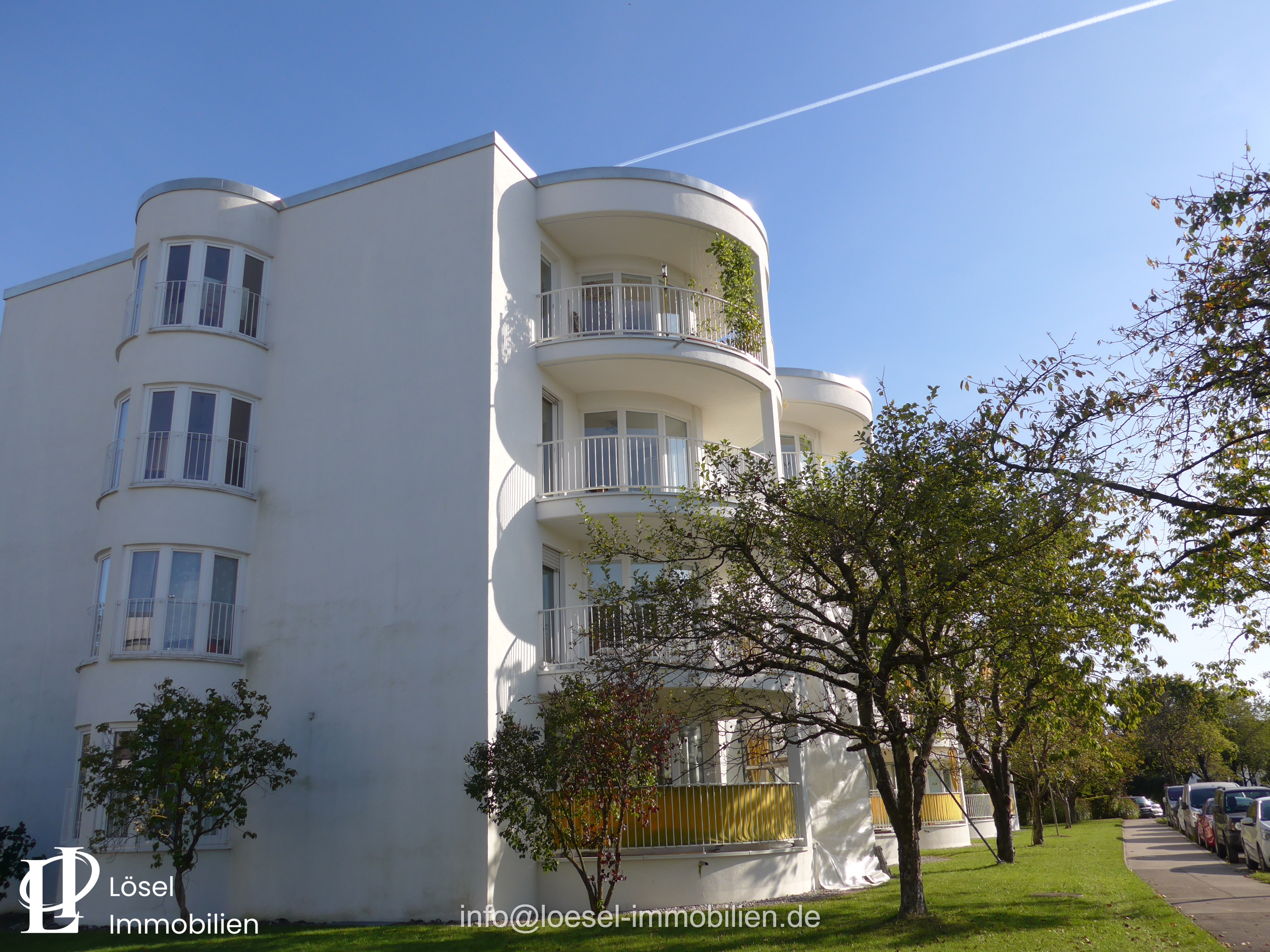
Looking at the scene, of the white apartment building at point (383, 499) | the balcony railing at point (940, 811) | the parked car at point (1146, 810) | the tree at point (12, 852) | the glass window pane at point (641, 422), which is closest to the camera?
the white apartment building at point (383, 499)

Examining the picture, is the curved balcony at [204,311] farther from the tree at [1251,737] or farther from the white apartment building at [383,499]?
the tree at [1251,737]

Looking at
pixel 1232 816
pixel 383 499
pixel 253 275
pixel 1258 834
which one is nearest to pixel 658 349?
pixel 383 499

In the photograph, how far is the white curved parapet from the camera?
2519 cm

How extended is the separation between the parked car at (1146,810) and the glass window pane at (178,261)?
57.1 metres

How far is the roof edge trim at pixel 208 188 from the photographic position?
19406mm

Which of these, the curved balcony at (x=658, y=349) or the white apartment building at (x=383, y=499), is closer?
the white apartment building at (x=383, y=499)

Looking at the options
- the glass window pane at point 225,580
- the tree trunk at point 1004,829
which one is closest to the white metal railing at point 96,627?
the glass window pane at point 225,580

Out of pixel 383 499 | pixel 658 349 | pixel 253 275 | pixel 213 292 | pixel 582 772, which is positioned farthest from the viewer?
pixel 253 275

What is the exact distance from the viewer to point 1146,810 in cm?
5991

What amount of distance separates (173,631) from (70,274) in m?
10.6

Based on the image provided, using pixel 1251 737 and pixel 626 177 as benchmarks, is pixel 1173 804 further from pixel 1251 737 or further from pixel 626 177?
pixel 626 177

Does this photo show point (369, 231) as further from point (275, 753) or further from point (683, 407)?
point (275, 753)

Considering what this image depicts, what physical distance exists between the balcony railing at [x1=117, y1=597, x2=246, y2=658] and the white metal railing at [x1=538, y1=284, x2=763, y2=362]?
781cm

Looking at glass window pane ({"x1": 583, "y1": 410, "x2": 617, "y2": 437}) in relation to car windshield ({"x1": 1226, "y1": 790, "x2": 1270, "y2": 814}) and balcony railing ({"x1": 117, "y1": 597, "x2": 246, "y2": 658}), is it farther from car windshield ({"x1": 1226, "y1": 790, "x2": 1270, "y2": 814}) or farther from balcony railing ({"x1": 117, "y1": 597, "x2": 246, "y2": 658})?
car windshield ({"x1": 1226, "y1": 790, "x2": 1270, "y2": 814})
